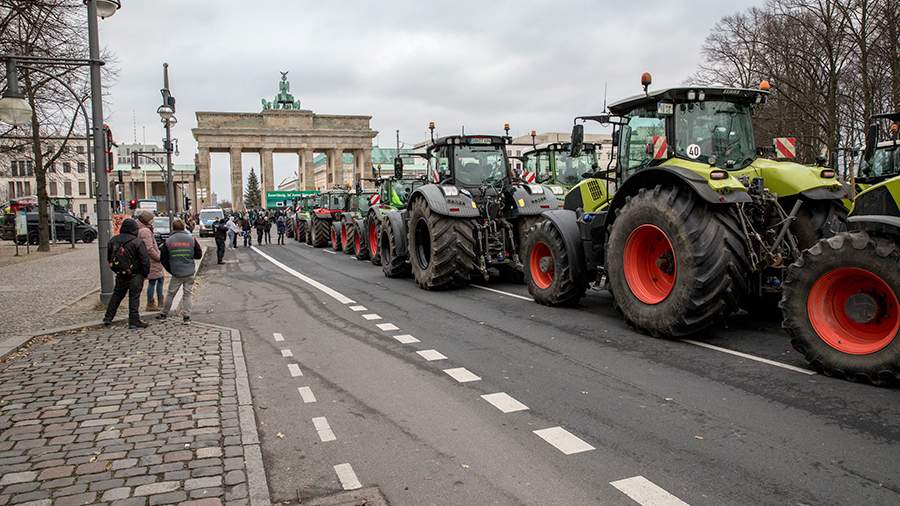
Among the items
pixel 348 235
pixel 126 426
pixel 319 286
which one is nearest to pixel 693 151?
pixel 126 426

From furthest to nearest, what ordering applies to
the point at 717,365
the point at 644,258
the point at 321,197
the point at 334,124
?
the point at 334,124
the point at 321,197
the point at 644,258
the point at 717,365

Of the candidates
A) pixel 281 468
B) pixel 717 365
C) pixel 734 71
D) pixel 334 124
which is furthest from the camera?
pixel 334 124

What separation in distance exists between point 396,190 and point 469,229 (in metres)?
8.43

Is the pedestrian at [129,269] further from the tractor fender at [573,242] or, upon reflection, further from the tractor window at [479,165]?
the tractor window at [479,165]

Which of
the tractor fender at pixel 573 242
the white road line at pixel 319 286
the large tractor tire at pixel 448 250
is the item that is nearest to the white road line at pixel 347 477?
the tractor fender at pixel 573 242

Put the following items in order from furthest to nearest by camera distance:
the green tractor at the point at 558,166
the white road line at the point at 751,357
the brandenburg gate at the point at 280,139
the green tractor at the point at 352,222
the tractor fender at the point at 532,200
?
the brandenburg gate at the point at 280,139 < the green tractor at the point at 352,222 < the green tractor at the point at 558,166 < the tractor fender at the point at 532,200 < the white road line at the point at 751,357

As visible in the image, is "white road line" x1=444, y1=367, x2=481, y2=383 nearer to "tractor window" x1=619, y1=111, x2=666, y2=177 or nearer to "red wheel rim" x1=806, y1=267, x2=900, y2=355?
"red wheel rim" x1=806, y1=267, x2=900, y2=355

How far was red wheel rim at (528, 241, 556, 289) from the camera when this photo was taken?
33.3 ft

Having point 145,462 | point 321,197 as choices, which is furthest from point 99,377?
point 321,197

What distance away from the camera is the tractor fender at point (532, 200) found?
12.2m

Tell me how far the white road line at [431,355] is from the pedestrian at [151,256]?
5.08 m

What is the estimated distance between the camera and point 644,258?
8.13 meters

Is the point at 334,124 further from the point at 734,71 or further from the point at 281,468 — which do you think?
the point at 281,468

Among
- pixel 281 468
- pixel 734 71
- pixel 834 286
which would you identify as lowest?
pixel 281 468
